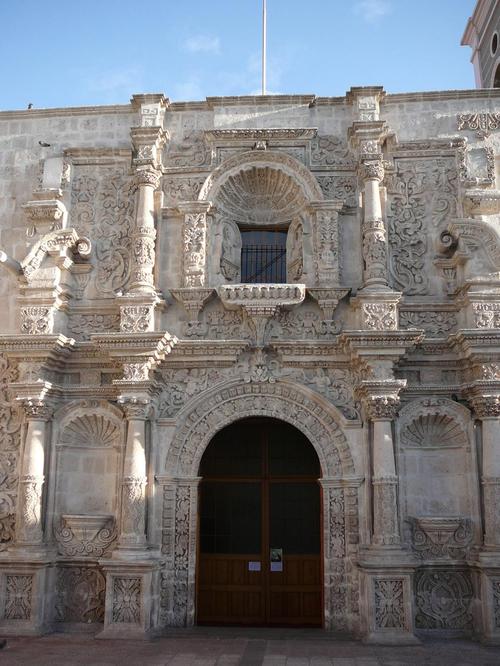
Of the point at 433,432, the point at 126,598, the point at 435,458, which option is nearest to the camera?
the point at 126,598

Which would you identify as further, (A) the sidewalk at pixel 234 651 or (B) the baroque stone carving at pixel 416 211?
(B) the baroque stone carving at pixel 416 211

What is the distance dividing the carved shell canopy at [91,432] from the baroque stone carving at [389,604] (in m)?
5.03

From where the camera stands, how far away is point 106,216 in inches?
519

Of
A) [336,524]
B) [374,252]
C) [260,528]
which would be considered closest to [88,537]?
[260,528]

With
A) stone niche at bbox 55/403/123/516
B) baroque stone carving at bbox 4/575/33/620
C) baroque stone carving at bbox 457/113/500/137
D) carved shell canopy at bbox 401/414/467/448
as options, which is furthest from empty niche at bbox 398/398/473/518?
baroque stone carving at bbox 4/575/33/620

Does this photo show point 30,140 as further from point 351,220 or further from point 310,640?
point 310,640

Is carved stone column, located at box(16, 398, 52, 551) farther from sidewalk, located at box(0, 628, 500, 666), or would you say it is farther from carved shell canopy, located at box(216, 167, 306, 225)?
carved shell canopy, located at box(216, 167, 306, 225)

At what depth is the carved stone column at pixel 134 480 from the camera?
437 inches

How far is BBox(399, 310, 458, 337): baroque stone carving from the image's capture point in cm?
1218

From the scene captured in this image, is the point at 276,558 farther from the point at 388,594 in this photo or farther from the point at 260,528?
the point at 388,594

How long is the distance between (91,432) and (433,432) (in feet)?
19.6

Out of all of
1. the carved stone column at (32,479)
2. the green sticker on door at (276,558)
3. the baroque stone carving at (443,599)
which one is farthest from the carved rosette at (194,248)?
the baroque stone carving at (443,599)

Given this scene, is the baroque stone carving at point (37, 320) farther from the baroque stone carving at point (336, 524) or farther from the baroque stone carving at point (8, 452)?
the baroque stone carving at point (336, 524)

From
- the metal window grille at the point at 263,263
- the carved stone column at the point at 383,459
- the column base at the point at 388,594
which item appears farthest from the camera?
the metal window grille at the point at 263,263
